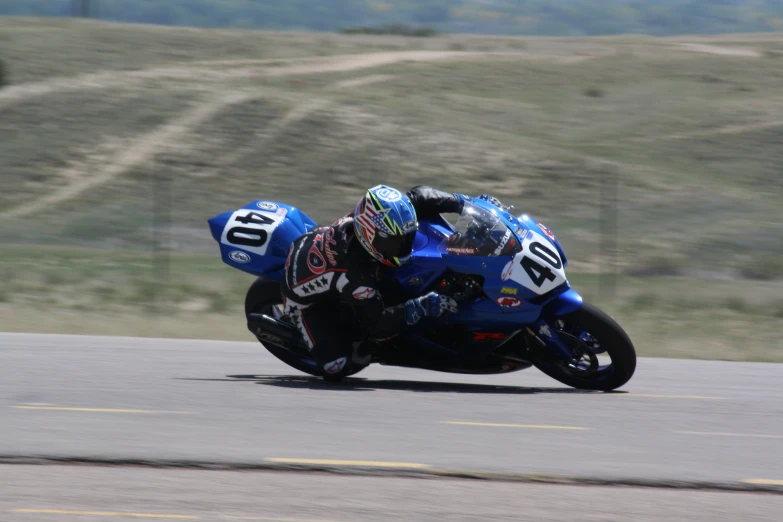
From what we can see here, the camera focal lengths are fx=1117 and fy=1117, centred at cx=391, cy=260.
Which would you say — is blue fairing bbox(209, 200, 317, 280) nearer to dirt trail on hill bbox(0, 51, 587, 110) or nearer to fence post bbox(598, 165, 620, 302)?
fence post bbox(598, 165, 620, 302)

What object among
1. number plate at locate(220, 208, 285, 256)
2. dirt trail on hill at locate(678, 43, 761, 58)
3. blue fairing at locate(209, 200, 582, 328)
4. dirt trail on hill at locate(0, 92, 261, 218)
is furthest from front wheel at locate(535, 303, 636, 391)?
dirt trail on hill at locate(678, 43, 761, 58)

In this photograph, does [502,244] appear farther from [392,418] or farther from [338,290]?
[392,418]

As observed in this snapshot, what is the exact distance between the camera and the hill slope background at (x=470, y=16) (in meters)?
170

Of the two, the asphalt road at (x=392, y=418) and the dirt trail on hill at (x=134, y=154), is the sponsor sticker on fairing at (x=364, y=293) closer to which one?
the asphalt road at (x=392, y=418)

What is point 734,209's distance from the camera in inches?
774

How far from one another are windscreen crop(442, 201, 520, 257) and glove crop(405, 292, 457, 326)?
36 cm

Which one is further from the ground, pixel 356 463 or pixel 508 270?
pixel 508 270

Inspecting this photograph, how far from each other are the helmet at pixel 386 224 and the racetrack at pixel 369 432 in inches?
40.3

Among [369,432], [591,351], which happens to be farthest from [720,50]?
[369,432]

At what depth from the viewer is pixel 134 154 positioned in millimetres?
26734

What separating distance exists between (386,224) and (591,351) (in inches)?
67.5

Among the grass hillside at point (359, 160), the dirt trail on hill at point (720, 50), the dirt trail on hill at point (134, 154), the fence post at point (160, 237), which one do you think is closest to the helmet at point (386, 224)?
the grass hillside at point (359, 160)

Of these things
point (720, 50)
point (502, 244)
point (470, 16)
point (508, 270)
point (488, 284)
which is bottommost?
point (470, 16)

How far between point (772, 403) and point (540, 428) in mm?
2130
